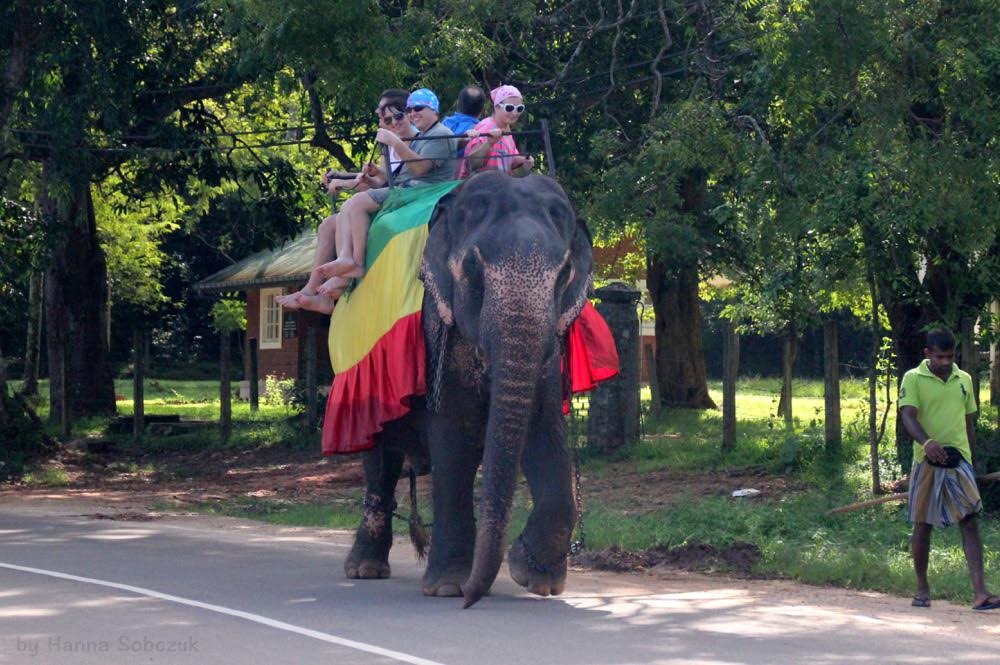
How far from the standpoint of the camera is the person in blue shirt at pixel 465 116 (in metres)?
10.6

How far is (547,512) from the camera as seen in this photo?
27.8 ft

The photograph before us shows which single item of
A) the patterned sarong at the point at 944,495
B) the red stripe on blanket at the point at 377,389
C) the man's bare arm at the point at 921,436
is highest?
the red stripe on blanket at the point at 377,389

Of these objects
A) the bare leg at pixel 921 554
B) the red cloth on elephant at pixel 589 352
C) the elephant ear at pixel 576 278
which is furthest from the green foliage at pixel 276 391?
the bare leg at pixel 921 554

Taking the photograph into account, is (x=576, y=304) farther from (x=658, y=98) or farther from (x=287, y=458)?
(x=287, y=458)

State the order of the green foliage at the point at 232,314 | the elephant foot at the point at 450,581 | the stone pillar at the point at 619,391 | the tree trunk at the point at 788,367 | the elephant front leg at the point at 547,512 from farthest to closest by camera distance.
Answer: the green foliage at the point at 232,314, the tree trunk at the point at 788,367, the stone pillar at the point at 619,391, the elephant foot at the point at 450,581, the elephant front leg at the point at 547,512

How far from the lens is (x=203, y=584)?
9953 mm

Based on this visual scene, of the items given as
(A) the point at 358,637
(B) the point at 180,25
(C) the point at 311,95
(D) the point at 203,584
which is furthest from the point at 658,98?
(A) the point at 358,637

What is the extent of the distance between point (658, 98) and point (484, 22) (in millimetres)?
2179

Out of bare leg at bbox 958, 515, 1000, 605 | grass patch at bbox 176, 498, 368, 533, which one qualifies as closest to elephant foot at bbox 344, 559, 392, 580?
grass patch at bbox 176, 498, 368, 533

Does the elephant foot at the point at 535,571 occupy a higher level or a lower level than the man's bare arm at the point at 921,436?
lower

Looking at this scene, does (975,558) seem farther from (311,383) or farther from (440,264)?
(311,383)

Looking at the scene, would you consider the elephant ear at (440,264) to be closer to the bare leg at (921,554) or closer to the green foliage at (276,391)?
the bare leg at (921,554)

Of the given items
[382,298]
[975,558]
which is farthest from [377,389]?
[975,558]

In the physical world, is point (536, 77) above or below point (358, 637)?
above
